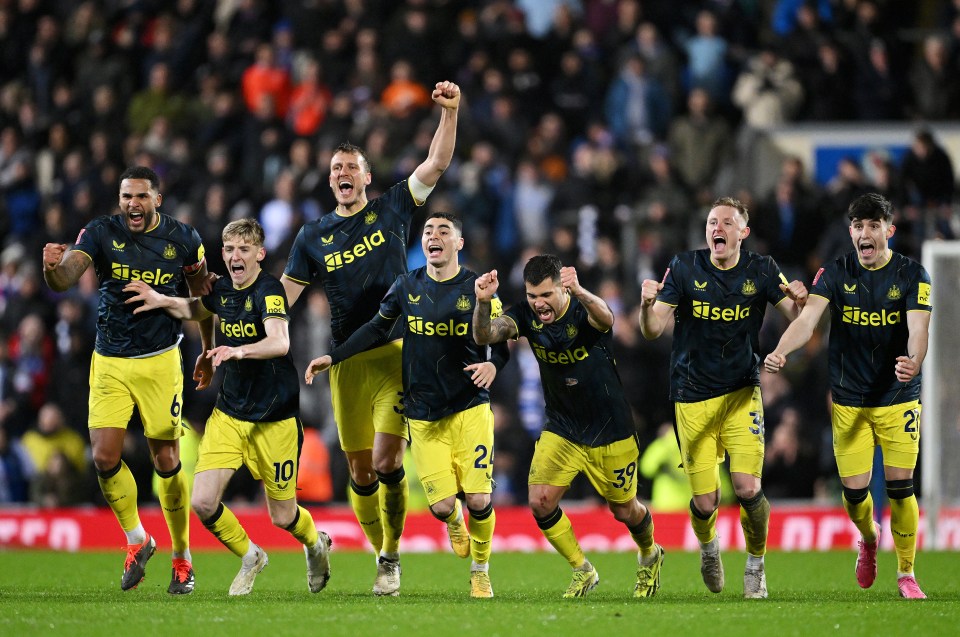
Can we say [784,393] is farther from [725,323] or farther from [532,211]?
[725,323]

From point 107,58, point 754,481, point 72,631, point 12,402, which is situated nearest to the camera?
point 72,631

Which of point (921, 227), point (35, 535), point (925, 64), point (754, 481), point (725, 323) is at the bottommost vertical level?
point (35, 535)

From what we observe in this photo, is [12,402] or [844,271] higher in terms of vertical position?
[844,271]

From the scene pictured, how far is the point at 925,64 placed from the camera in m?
18.6

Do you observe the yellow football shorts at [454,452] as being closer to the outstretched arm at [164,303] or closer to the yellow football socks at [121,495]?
the outstretched arm at [164,303]

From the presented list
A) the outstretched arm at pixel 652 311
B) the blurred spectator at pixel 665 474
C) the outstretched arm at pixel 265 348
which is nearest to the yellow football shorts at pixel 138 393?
the outstretched arm at pixel 265 348

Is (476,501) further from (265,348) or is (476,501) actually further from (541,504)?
(265,348)

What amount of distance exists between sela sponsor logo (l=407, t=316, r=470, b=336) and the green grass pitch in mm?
1848

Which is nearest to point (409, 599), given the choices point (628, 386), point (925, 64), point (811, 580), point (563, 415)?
point (563, 415)

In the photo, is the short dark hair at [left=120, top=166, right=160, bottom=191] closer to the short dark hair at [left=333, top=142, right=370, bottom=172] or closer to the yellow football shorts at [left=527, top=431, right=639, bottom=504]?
the short dark hair at [left=333, top=142, right=370, bottom=172]

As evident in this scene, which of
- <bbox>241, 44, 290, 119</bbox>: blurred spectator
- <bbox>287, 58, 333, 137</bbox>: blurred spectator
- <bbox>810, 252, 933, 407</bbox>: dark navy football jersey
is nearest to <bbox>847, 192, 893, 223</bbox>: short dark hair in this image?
<bbox>810, 252, 933, 407</bbox>: dark navy football jersey

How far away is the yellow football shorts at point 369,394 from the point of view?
10711 millimetres

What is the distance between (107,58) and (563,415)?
13078 mm

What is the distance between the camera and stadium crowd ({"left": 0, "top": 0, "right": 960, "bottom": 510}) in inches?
657
